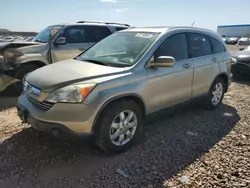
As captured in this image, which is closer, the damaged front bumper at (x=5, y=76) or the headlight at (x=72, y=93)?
the headlight at (x=72, y=93)

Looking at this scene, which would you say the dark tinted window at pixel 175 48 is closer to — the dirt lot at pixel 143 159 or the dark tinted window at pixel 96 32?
the dirt lot at pixel 143 159

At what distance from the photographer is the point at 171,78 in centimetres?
418

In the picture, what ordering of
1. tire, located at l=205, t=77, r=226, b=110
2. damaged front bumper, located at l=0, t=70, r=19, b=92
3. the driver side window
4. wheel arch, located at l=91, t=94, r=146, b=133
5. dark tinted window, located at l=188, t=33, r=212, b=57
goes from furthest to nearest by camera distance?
the driver side window → damaged front bumper, located at l=0, t=70, r=19, b=92 → tire, located at l=205, t=77, r=226, b=110 → dark tinted window, located at l=188, t=33, r=212, b=57 → wheel arch, located at l=91, t=94, r=146, b=133

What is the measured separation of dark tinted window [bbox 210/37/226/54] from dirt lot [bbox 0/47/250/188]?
1468 mm

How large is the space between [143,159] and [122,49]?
176 cm

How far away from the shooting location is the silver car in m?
3.17

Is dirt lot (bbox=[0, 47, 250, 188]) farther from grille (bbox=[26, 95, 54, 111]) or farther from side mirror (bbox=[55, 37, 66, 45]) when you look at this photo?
side mirror (bbox=[55, 37, 66, 45])

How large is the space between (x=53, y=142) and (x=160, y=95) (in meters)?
1.75

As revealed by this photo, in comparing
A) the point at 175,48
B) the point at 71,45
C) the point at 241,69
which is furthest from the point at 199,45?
the point at 241,69

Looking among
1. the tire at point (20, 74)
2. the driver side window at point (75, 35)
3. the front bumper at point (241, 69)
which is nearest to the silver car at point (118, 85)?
the tire at point (20, 74)

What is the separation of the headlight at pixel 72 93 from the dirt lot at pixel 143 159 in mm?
504

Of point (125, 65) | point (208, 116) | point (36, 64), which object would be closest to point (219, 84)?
point (208, 116)

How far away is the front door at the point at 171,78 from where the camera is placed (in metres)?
3.90

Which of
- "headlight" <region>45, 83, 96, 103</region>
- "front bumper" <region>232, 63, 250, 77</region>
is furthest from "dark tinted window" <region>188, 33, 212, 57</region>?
"front bumper" <region>232, 63, 250, 77</region>
